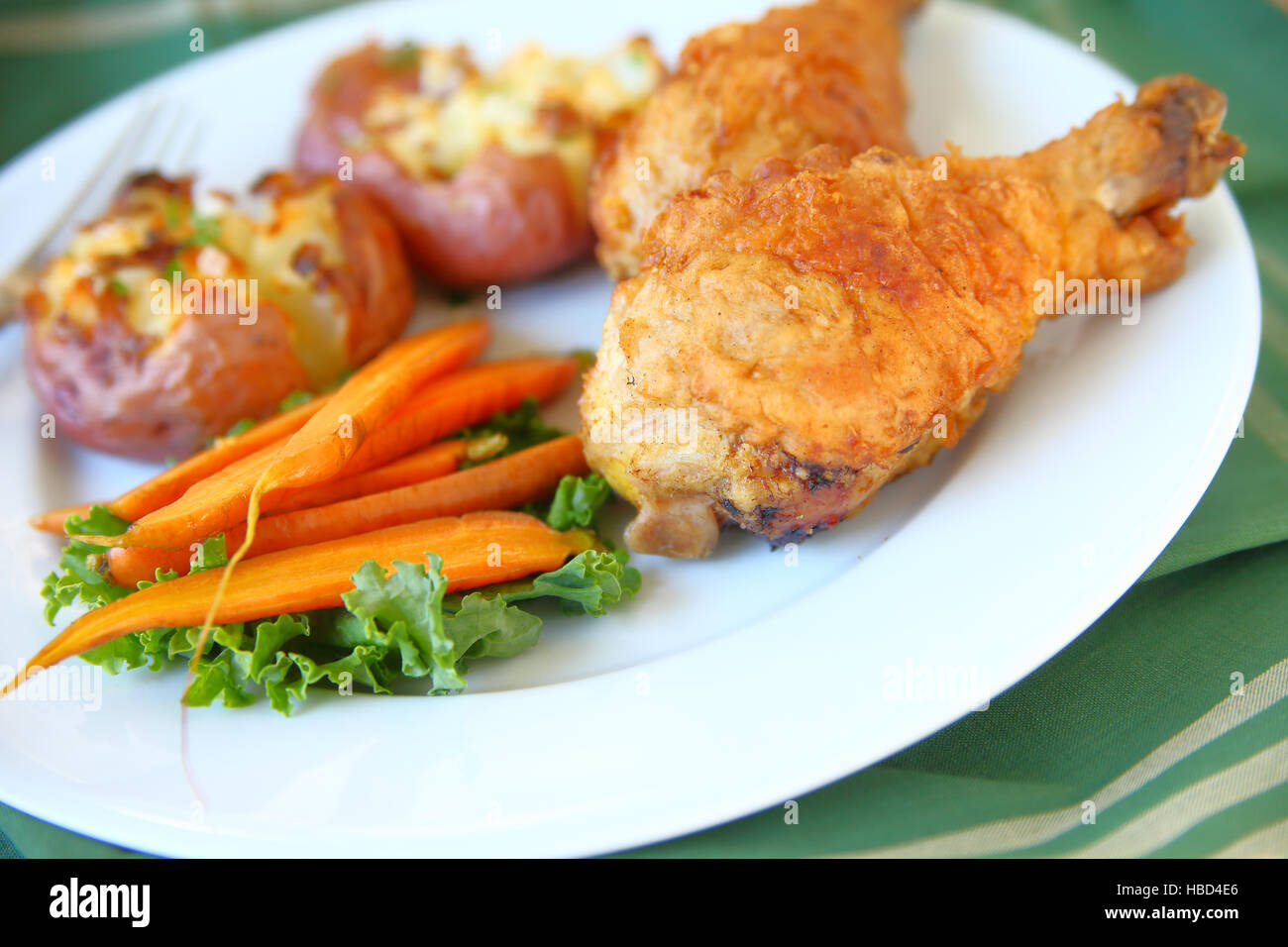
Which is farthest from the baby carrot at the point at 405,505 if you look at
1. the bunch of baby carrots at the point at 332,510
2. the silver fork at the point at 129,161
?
the silver fork at the point at 129,161

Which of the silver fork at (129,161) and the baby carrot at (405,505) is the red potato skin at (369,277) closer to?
the baby carrot at (405,505)

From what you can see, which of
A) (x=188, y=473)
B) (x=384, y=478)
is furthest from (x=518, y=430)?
(x=188, y=473)

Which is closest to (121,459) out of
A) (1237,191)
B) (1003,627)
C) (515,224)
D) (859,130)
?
Answer: (515,224)

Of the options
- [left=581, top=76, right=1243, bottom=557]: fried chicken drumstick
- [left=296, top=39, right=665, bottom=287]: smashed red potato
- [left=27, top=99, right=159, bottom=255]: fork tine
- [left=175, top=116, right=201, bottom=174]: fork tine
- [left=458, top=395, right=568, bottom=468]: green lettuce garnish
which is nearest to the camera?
[left=581, top=76, right=1243, bottom=557]: fried chicken drumstick

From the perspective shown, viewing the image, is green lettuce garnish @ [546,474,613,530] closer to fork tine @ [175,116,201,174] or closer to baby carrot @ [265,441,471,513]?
baby carrot @ [265,441,471,513]

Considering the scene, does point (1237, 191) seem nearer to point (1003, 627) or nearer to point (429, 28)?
point (1003, 627)

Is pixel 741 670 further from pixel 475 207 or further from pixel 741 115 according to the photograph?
pixel 475 207

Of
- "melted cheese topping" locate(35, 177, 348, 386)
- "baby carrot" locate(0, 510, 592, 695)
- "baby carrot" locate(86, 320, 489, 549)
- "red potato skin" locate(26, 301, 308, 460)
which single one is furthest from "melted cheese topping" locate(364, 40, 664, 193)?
"baby carrot" locate(0, 510, 592, 695)
